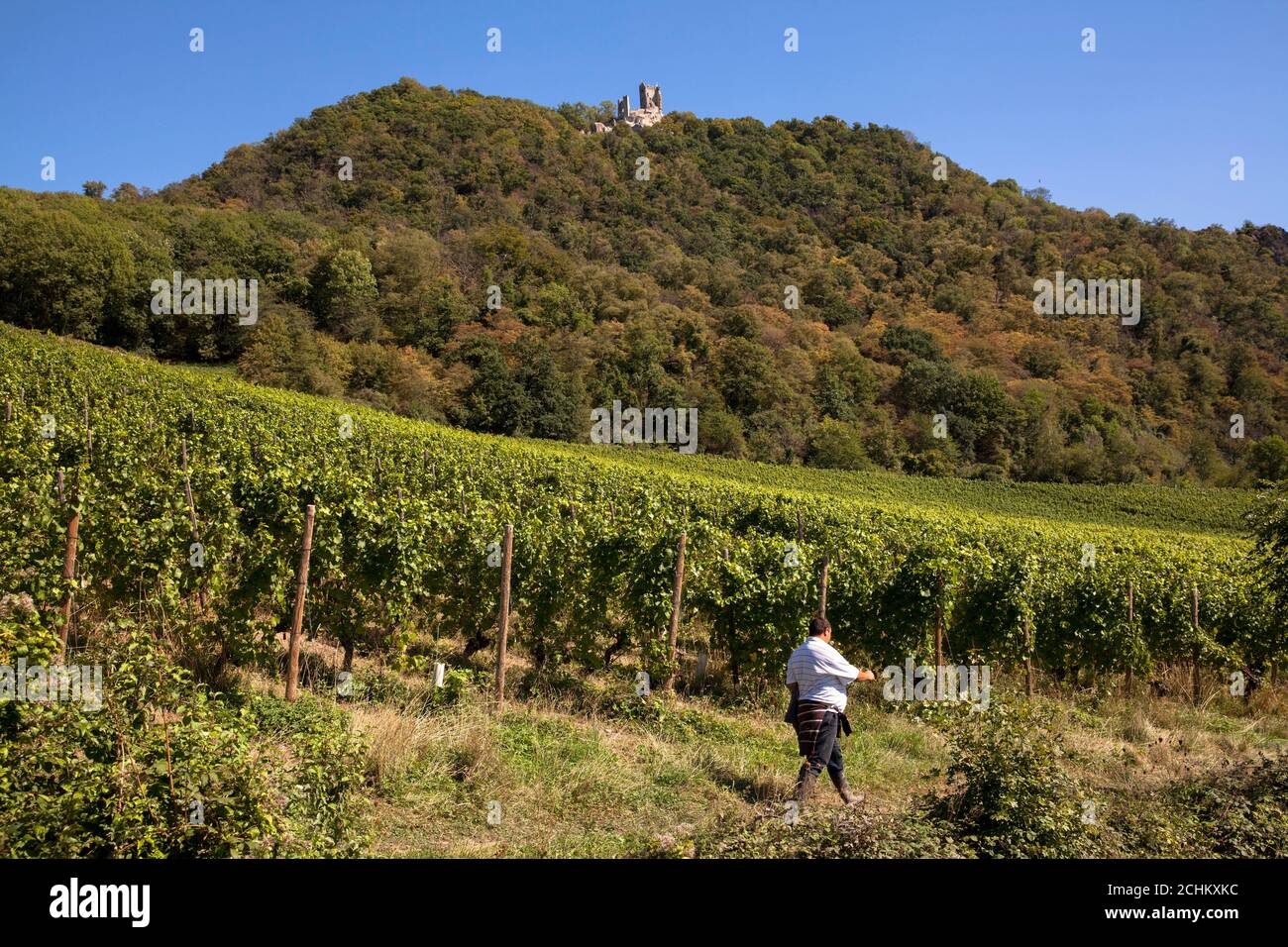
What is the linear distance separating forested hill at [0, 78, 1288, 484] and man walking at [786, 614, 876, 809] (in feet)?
137

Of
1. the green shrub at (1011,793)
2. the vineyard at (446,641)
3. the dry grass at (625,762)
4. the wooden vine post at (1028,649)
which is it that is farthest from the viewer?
the wooden vine post at (1028,649)

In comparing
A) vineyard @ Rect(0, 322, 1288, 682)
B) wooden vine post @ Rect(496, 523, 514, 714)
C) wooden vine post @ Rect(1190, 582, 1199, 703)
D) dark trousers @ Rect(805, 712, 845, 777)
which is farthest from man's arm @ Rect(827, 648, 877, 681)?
wooden vine post @ Rect(1190, 582, 1199, 703)

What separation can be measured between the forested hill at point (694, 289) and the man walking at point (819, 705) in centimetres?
4182

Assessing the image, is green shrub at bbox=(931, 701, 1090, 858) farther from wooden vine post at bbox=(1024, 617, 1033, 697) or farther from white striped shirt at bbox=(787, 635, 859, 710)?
wooden vine post at bbox=(1024, 617, 1033, 697)

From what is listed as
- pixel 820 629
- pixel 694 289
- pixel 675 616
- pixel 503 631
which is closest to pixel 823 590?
pixel 675 616

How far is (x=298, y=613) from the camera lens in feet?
24.0

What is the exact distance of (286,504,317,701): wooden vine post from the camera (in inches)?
278

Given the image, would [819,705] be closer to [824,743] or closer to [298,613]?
[824,743]

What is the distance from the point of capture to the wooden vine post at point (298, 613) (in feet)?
23.2

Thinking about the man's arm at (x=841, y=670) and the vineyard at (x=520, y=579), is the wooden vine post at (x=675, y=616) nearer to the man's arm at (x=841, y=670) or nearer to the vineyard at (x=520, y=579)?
the vineyard at (x=520, y=579)

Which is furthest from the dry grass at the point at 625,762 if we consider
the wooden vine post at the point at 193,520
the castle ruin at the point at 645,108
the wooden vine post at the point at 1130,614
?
the castle ruin at the point at 645,108
